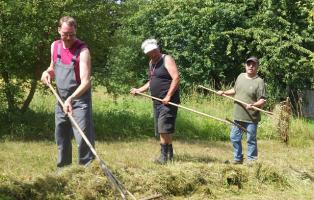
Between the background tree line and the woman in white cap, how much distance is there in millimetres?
2892

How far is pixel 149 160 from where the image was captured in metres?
8.06

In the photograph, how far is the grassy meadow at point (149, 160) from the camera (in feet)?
18.3

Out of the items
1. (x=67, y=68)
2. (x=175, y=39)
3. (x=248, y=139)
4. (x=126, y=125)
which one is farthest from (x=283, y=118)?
(x=175, y=39)

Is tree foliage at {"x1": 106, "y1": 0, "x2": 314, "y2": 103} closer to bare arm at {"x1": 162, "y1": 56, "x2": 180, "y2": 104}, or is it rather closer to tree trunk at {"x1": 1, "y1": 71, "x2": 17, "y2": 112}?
tree trunk at {"x1": 1, "y1": 71, "x2": 17, "y2": 112}

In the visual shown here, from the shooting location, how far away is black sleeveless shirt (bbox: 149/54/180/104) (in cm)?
746

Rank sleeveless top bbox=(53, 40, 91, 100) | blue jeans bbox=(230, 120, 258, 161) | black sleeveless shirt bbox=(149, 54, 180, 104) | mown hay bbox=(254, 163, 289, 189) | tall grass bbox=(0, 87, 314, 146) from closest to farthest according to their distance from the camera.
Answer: sleeveless top bbox=(53, 40, 91, 100) → mown hay bbox=(254, 163, 289, 189) → black sleeveless shirt bbox=(149, 54, 180, 104) → blue jeans bbox=(230, 120, 258, 161) → tall grass bbox=(0, 87, 314, 146)

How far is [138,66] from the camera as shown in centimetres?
2153

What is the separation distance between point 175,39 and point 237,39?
2471 mm

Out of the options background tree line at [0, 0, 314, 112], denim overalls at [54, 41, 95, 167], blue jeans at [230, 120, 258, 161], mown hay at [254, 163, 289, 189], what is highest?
background tree line at [0, 0, 314, 112]

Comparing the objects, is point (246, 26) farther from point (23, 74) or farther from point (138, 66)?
point (23, 74)

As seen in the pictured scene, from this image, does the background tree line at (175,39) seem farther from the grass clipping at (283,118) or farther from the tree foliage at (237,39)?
the grass clipping at (283,118)

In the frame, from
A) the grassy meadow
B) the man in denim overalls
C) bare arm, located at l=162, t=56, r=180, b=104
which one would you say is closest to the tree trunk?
the grassy meadow

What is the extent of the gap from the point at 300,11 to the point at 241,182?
10757 mm

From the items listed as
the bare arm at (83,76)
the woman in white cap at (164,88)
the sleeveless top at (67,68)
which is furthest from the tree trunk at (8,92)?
the bare arm at (83,76)
